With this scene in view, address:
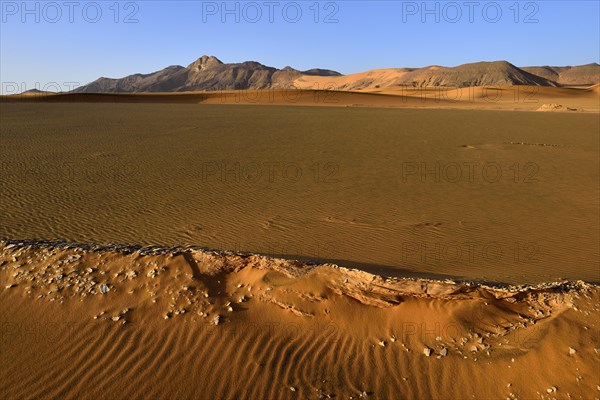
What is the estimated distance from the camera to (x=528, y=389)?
12.2 feet

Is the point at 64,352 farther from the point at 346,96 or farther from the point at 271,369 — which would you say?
the point at 346,96

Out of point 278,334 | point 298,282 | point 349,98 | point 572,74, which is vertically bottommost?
point 278,334

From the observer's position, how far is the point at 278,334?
4.44 metres

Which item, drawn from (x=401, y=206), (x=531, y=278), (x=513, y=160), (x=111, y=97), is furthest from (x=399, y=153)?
(x=111, y=97)

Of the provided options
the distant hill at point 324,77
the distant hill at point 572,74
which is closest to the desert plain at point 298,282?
the distant hill at point 324,77

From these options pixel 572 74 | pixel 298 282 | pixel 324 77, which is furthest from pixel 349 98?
pixel 572 74

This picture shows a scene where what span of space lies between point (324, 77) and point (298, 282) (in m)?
139

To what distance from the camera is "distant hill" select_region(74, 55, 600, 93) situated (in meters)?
92.9

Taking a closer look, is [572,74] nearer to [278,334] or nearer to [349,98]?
[349,98]

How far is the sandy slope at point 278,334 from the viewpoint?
3.86 m

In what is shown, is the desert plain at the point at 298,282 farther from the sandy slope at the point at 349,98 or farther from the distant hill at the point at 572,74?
the distant hill at the point at 572,74

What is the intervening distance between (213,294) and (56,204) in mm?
6302

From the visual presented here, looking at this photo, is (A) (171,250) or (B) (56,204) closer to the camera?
(A) (171,250)

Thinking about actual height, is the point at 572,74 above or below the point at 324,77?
below
